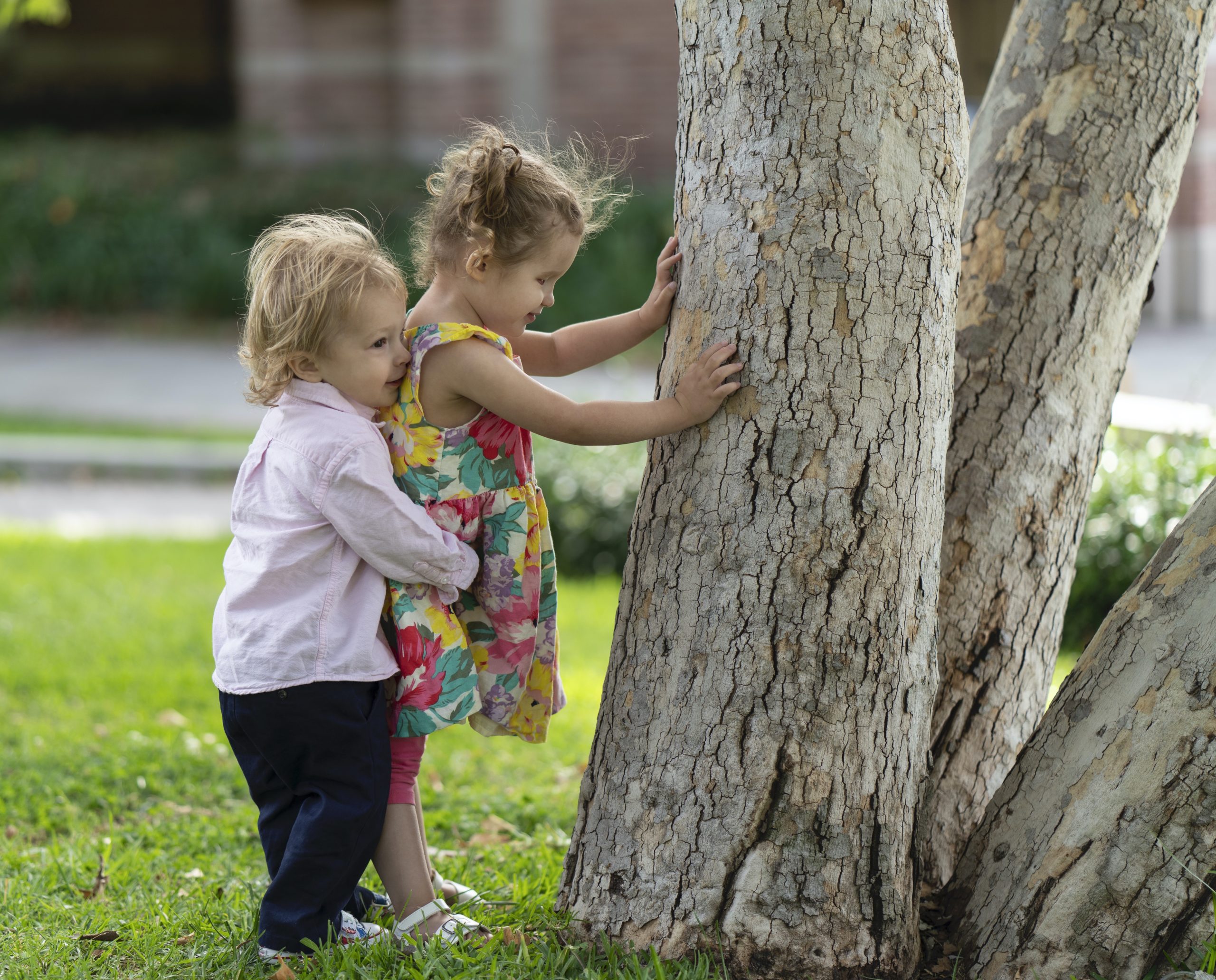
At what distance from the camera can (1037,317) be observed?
2734mm

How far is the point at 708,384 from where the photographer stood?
2.26 metres

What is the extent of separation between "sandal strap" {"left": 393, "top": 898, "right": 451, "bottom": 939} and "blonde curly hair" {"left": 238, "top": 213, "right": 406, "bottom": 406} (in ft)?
3.41

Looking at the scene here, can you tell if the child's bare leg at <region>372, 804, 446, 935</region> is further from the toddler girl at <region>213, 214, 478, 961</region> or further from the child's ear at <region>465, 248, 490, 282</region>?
the child's ear at <region>465, 248, 490, 282</region>

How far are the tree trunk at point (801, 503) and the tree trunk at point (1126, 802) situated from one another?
217mm

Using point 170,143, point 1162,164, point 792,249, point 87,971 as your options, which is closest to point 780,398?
point 792,249

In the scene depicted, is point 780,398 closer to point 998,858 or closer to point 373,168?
point 998,858

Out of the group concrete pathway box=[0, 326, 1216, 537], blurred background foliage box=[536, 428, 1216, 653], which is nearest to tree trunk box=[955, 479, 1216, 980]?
blurred background foliage box=[536, 428, 1216, 653]

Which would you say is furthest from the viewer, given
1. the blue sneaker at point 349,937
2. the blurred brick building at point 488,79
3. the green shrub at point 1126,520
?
the blurred brick building at point 488,79

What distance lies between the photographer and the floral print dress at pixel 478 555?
2.44 m

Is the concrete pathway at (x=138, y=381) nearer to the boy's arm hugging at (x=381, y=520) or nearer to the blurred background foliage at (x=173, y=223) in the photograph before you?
the blurred background foliage at (x=173, y=223)

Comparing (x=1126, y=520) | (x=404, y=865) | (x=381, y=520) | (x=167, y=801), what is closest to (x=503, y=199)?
(x=381, y=520)

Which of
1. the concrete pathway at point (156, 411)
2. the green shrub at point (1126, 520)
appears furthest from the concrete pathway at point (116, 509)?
the green shrub at point (1126, 520)

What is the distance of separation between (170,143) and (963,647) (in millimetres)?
13902

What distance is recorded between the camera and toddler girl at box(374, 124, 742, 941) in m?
2.34
